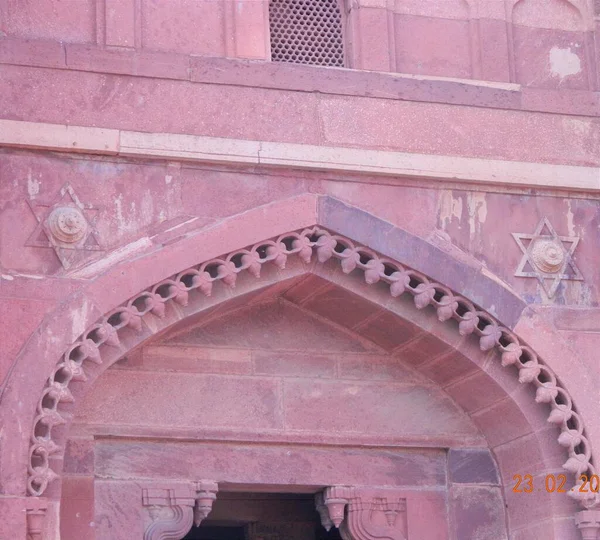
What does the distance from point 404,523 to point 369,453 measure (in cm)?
34

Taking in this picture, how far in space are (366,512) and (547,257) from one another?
1.36 metres

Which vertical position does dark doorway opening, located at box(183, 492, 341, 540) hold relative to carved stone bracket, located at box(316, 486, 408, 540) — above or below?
above

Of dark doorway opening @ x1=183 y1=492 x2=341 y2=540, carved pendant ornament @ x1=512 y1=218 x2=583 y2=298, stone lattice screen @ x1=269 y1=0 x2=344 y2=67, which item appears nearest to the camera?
carved pendant ornament @ x1=512 y1=218 x2=583 y2=298

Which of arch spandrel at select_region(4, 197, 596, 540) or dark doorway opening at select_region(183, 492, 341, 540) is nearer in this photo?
arch spandrel at select_region(4, 197, 596, 540)

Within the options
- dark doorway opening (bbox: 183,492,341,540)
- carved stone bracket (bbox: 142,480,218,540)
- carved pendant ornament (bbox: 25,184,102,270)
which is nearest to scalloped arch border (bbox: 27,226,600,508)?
carved pendant ornament (bbox: 25,184,102,270)

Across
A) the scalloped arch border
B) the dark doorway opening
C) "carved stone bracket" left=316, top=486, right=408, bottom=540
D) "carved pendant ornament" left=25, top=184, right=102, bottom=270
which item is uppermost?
"carved pendant ornament" left=25, top=184, right=102, bottom=270

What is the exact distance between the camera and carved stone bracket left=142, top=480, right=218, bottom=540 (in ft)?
21.6

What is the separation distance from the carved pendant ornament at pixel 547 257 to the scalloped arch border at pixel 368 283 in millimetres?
321

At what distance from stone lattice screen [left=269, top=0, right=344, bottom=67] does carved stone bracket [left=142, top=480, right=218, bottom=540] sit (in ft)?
6.36

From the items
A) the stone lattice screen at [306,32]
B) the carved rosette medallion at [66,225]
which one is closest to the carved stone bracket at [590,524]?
the stone lattice screen at [306,32]
